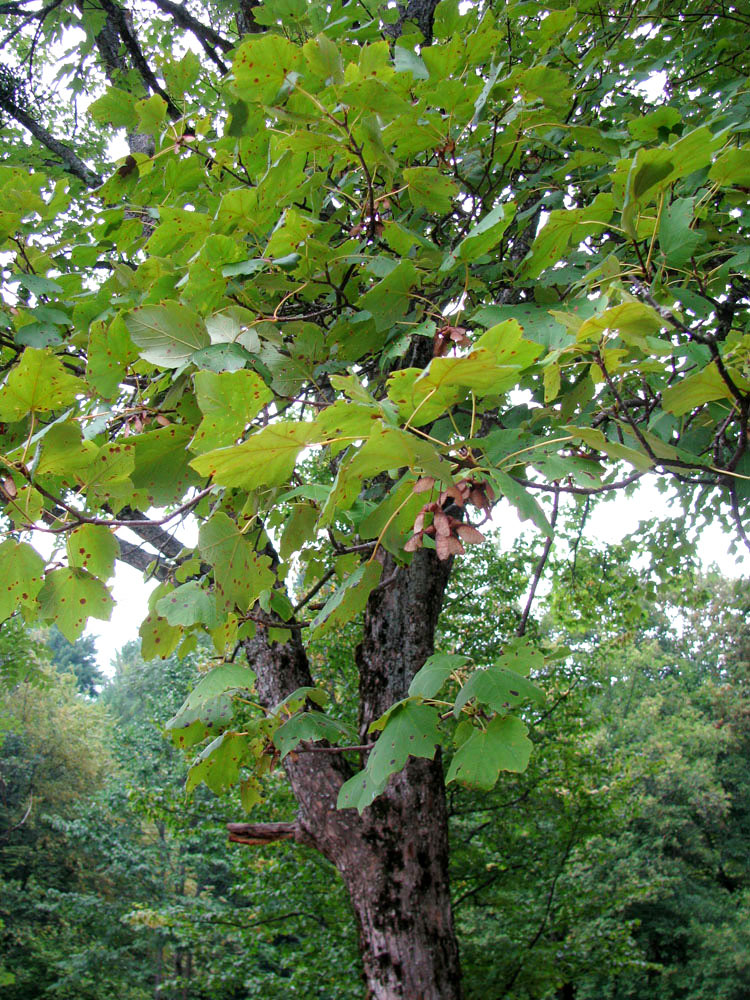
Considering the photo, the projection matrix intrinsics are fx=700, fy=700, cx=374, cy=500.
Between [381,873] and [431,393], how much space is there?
218cm

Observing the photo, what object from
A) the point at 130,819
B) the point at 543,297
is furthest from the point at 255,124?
the point at 130,819

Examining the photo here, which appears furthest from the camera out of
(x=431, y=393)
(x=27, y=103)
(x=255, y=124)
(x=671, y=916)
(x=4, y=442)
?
(x=671, y=916)

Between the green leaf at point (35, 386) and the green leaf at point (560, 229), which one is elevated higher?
the green leaf at point (560, 229)

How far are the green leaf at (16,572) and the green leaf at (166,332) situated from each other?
41cm

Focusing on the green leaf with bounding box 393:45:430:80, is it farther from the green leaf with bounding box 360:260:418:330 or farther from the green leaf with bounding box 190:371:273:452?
the green leaf with bounding box 190:371:273:452

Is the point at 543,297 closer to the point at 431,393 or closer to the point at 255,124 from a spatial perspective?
the point at 255,124

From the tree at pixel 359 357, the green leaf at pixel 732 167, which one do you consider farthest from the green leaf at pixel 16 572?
the green leaf at pixel 732 167

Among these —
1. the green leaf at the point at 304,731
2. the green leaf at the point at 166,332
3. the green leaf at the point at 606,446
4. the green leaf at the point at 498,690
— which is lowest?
the green leaf at the point at 498,690

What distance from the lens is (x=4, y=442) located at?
1.64 metres

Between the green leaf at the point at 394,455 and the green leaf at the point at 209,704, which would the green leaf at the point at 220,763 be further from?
the green leaf at the point at 394,455

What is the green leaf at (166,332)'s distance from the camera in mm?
1283

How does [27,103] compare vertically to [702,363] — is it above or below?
above

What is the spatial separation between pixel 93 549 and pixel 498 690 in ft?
2.66

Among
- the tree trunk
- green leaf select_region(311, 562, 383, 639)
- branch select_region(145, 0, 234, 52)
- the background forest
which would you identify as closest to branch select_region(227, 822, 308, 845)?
the tree trunk
